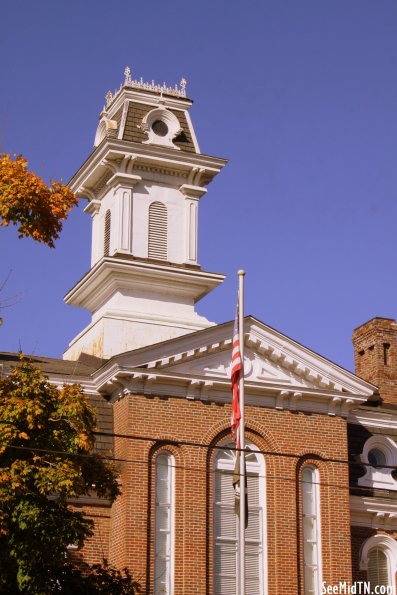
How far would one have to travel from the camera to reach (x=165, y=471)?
32.2 meters

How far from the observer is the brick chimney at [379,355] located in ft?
134

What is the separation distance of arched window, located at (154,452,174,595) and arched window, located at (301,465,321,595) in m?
3.89

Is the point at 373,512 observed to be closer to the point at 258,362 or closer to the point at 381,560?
the point at 381,560

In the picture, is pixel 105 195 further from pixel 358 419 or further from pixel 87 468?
pixel 87 468

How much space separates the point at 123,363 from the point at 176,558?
5292 mm

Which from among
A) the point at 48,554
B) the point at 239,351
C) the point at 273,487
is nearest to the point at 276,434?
the point at 273,487

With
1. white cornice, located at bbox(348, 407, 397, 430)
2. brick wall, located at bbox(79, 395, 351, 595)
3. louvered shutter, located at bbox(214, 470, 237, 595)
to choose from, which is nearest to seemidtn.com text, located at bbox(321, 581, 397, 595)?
brick wall, located at bbox(79, 395, 351, 595)

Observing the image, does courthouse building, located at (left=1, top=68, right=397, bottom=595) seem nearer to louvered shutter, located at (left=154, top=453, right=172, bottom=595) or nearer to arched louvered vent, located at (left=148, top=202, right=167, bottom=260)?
louvered shutter, located at (left=154, top=453, right=172, bottom=595)

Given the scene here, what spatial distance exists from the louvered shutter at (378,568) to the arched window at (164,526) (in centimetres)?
650

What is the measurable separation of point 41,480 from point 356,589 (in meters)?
13.4

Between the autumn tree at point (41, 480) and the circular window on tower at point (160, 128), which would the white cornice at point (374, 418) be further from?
the autumn tree at point (41, 480)

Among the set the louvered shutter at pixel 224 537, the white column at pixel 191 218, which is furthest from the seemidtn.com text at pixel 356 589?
the white column at pixel 191 218

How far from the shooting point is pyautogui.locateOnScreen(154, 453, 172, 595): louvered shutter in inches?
1219

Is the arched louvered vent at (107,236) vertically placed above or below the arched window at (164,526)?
above
